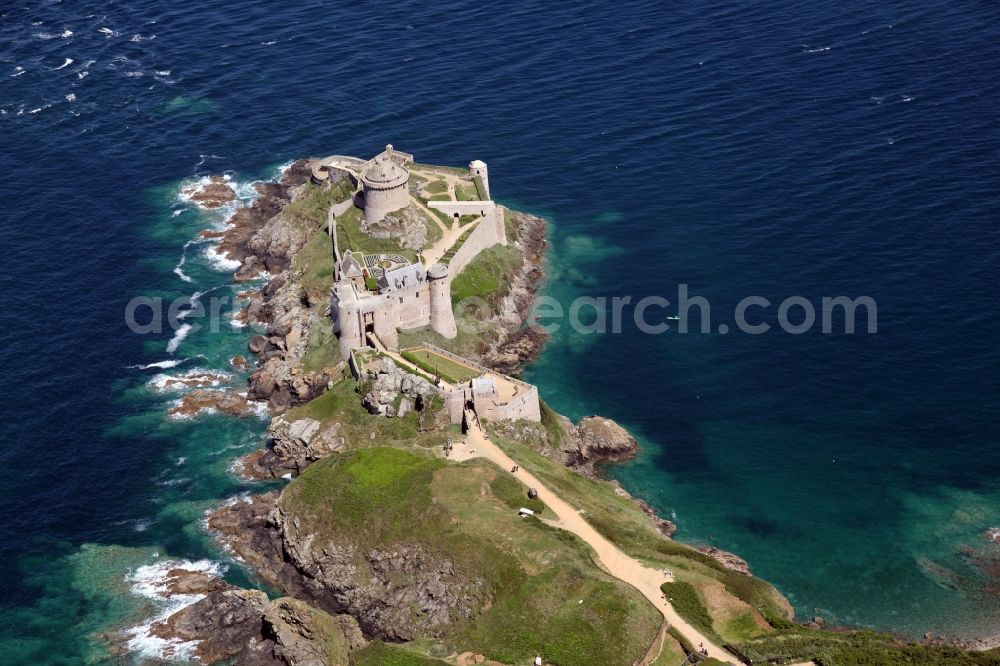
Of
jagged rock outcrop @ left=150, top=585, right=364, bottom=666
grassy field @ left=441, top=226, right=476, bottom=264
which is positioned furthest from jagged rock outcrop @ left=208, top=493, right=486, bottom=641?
grassy field @ left=441, top=226, right=476, bottom=264

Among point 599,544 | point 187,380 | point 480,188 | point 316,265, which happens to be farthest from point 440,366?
point 480,188

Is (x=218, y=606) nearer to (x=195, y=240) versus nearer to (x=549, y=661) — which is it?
(x=549, y=661)

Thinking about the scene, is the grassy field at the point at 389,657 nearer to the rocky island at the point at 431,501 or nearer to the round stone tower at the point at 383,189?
the rocky island at the point at 431,501

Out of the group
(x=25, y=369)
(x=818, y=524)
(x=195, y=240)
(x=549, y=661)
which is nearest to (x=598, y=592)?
(x=549, y=661)

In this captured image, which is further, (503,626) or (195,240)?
(195,240)

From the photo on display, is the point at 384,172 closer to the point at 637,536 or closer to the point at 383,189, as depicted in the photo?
the point at 383,189

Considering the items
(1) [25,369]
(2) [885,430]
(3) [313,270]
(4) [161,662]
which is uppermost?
(3) [313,270]
